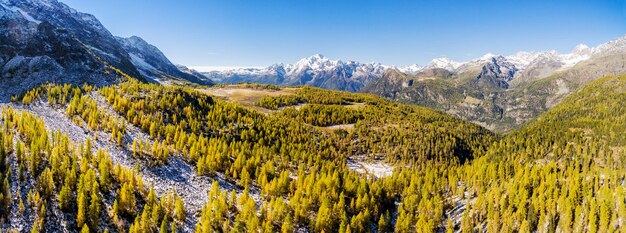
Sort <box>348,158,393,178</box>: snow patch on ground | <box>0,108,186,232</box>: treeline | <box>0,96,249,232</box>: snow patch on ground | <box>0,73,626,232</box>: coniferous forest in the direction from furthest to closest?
<box>348,158,393,178</box>: snow patch on ground → <box>0,96,249,232</box>: snow patch on ground → <box>0,73,626,232</box>: coniferous forest → <box>0,108,186,232</box>: treeline

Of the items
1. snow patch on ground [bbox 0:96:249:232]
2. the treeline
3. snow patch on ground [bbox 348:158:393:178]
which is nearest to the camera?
the treeline

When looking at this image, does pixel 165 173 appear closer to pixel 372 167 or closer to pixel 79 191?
pixel 79 191

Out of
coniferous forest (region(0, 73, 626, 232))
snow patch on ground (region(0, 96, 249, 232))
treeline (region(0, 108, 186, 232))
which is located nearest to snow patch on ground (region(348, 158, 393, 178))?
coniferous forest (region(0, 73, 626, 232))

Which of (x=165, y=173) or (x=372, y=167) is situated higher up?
(x=165, y=173)

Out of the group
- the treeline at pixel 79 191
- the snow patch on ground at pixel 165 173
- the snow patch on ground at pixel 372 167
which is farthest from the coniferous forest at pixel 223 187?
the snow patch on ground at pixel 372 167

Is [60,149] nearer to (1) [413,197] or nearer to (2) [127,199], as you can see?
(2) [127,199]

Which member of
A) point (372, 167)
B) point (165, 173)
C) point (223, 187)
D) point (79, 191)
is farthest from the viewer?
point (372, 167)

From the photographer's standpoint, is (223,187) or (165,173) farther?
(223,187)

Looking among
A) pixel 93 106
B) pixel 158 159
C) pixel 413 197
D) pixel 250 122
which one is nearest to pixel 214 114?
pixel 250 122

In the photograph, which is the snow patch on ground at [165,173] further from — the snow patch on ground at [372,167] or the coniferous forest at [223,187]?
the snow patch on ground at [372,167]

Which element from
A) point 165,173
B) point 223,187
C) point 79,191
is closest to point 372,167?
point 223,187

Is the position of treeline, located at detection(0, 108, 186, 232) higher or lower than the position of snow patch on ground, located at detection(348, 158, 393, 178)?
higher

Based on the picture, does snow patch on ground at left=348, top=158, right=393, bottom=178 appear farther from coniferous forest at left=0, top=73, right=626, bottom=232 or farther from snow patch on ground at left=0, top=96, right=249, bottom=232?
snow patch on ground at left=0, top=96, right=249, bottom=232
